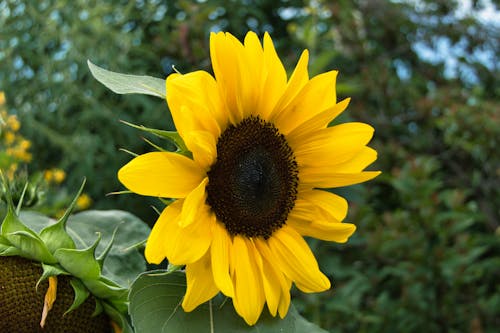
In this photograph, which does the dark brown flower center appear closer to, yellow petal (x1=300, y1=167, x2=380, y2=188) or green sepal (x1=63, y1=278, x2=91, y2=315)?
yellow petal (x1=300, y1=167, x2=380, y2=188)

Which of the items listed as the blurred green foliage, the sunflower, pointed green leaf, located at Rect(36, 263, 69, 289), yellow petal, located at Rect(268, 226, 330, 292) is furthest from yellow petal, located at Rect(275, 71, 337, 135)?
the blurred green foliage

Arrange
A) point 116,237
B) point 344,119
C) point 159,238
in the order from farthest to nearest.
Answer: point 344,119 → point 116,237 → point 159,238

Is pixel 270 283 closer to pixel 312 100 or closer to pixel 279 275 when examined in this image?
pixel 279 275

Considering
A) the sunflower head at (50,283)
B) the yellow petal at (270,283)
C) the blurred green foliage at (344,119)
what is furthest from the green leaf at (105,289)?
the blurred green foliage at (344,119)

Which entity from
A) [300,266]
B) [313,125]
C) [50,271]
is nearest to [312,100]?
[313,125]

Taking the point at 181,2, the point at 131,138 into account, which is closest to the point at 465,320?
the point at 131,138

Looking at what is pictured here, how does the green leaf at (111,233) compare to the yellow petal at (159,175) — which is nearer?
the yellow petal at (159,175)

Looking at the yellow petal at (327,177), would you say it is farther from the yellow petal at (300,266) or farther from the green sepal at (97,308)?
the green sepal at (97,308)

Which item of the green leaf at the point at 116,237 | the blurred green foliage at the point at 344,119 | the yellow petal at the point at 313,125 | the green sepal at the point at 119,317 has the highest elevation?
the yellow petal at the point at 313,125
